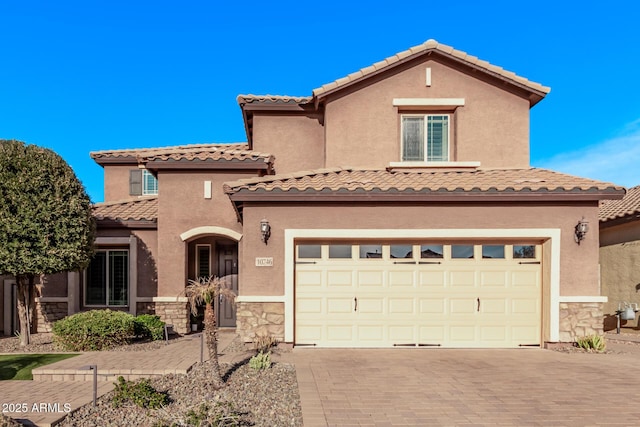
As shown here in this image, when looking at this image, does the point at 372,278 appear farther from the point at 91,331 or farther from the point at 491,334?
the point at 91,331

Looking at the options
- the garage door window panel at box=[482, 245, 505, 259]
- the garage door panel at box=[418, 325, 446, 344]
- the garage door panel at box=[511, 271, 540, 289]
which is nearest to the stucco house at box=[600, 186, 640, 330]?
the garage door panel at box=[511, 271, 540, 289]

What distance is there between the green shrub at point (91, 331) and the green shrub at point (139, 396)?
3780 millimetres

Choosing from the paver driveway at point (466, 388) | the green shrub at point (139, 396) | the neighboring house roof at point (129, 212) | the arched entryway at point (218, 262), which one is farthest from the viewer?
the arched entryway at point (218, 262)

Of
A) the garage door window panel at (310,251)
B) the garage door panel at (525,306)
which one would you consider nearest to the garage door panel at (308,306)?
the garage door window panel at (310,251)

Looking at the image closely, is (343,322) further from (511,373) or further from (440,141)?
(440,141)

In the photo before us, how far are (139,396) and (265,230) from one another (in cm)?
449

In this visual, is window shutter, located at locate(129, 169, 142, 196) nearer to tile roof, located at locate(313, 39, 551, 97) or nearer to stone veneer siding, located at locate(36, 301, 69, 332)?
stone veneer siding, located at locate(36, 301, 69, 332)

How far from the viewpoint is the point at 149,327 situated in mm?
10641

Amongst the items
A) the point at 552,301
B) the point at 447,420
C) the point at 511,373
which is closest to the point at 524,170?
the point at 552,301

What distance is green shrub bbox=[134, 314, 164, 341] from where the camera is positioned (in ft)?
34.4

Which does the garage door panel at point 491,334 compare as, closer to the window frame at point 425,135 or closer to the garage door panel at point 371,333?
the garage door panel at point 371,333

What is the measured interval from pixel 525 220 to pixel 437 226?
2175mm

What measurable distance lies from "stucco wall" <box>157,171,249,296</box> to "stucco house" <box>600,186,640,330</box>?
12.7 m

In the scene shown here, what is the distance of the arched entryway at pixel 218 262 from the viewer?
510 inches
